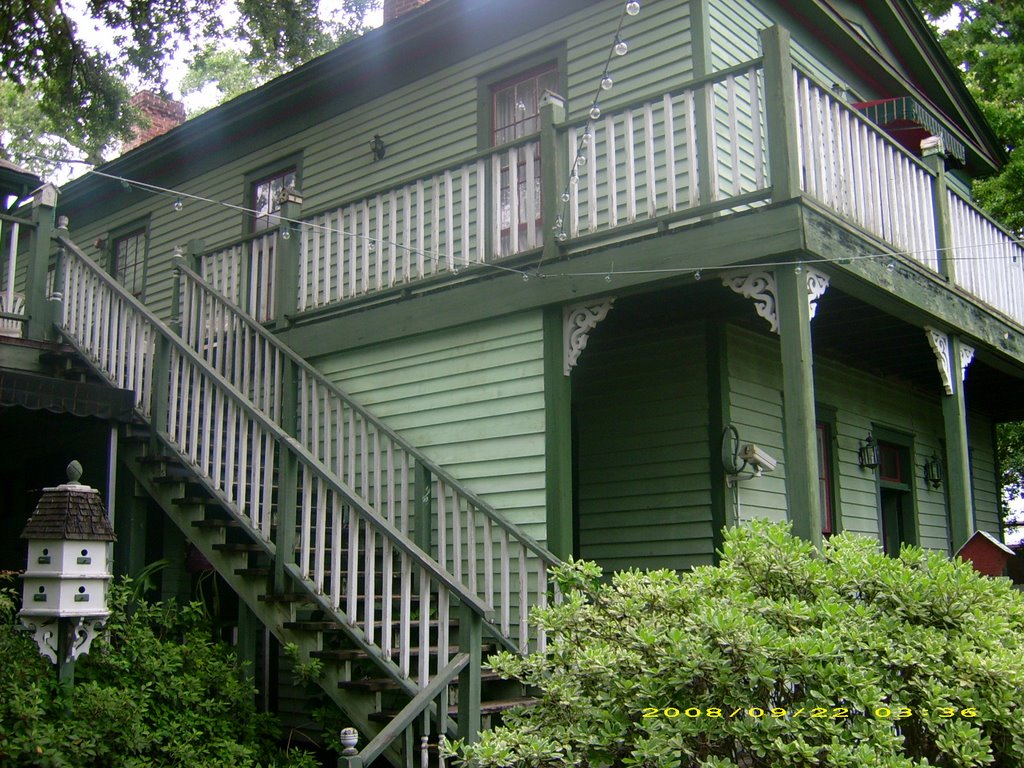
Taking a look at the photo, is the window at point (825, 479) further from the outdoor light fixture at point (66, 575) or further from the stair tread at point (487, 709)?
the outdoor light fixture at point (66, 575)

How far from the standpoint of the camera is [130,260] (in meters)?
17.2

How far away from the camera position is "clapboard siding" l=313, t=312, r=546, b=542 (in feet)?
26.7

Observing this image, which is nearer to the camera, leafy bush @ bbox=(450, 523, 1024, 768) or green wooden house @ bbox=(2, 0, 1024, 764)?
leafy bush @ bbox=(450, 523, 1024, 768)

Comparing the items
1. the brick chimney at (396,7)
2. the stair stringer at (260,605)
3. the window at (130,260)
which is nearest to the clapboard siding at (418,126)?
the window at (130,260)

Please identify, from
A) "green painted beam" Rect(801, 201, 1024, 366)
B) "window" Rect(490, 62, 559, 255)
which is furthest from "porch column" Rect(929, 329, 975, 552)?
"window" Rect(490, 62, 559, 255)

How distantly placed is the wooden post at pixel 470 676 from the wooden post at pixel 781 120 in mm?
3488

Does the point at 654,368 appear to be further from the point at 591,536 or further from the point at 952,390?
the point at 952,390

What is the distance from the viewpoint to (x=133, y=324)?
909 centimetres

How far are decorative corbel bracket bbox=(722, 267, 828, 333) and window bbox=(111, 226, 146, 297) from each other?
12.1 m

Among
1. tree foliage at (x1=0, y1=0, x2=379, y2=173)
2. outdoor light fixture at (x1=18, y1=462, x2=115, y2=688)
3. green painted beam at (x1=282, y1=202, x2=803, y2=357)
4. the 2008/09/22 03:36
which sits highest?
tree foliage at (x1=0, y1=0, x2=379, y2=173)

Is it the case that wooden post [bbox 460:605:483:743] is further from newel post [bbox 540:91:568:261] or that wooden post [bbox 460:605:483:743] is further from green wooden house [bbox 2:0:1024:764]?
newel post [bbox 540:91:568:261]

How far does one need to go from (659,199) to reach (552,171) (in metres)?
1.38

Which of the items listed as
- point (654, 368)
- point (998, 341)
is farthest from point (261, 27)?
point (998, 341)

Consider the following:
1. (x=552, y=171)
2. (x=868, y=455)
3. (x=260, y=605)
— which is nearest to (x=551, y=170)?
(x=552, y=171)
